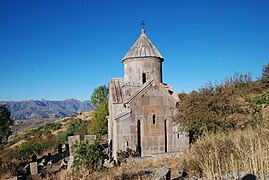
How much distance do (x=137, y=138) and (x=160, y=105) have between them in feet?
5.44

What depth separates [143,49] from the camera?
1061cm

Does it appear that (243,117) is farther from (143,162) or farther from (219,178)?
(219,178)

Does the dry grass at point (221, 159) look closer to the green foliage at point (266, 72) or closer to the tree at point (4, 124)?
the green foliage at point (266, 72)

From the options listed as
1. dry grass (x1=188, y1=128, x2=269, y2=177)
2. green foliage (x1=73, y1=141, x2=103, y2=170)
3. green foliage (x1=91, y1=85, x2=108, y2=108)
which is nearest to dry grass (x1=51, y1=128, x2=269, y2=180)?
dry grass (x1=188, y1=128, x2=269, y2=177)

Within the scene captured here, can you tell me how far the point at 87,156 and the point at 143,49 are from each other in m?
6.14

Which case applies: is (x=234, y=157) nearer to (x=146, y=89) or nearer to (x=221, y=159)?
Result: (x=221, y=159)

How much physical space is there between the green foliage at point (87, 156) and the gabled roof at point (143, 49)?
5359 mm

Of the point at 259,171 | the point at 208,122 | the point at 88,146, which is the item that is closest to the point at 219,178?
the point at 259,171

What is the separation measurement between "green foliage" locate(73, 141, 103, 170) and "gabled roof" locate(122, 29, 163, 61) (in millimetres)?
5359

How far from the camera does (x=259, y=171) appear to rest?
2.95 meters

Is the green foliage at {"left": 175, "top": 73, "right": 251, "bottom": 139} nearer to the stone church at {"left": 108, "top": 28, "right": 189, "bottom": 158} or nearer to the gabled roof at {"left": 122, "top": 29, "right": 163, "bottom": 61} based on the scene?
the stone church at {"left": 108, "top": 28, "right": 189, "bottom": 158}

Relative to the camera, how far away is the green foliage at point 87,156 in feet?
19.7

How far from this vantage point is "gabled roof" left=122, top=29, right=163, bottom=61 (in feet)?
34.3

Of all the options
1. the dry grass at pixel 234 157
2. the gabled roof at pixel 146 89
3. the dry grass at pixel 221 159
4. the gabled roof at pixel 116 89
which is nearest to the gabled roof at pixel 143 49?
the gabled roof at pixel 116 89
